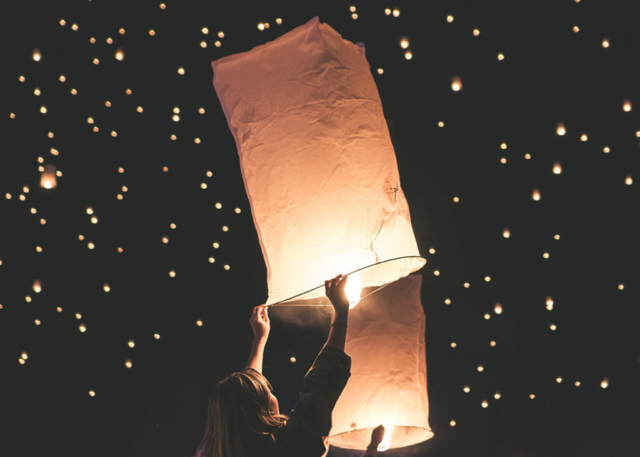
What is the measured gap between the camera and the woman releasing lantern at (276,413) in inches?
41.5

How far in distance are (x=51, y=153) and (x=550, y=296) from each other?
6.73 feet

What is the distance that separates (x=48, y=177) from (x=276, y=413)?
1.50 metres

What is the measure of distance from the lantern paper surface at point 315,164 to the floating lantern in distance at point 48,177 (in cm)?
117

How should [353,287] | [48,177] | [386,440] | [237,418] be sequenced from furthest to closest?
[48,177] < [386,440] < [353,287] < [237,418]

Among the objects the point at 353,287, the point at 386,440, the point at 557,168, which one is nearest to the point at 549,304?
the point at 557,168

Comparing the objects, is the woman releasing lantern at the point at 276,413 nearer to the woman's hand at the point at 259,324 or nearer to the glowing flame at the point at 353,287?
the glowing flame at the point at 353,287

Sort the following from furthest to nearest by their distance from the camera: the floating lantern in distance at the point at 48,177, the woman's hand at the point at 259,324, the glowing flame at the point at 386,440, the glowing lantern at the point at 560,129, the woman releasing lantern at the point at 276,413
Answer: the floating lantern in distance at the point at 48,177 → the glowing lantern at the point at 560,129 → the glowing flame at the point at 386,440 → the woman's hand at the point at 259,324 → the woman releasing lantern at the point at 276,413

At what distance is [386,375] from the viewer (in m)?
1.70

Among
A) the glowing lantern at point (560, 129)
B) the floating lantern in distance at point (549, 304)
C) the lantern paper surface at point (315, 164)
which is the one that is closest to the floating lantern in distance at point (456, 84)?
the glowing lantern at point (560, 129)

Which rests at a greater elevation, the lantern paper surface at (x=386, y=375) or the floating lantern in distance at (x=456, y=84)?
the floating lantern in distance at (x=456, y=84)

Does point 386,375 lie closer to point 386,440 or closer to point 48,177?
point 386,440

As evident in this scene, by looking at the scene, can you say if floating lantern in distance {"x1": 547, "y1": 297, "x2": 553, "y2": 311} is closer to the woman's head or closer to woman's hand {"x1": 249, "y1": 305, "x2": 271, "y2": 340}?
woman's hand {"x1": 249, "y1": 305, "x2": 271, "y2": 340}

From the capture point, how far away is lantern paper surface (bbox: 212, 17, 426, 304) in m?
1.18

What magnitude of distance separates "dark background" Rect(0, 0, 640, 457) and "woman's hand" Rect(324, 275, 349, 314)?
2.72 feet
